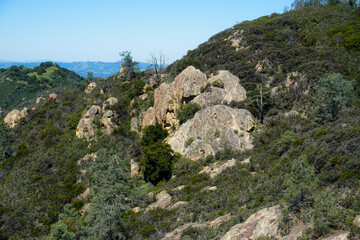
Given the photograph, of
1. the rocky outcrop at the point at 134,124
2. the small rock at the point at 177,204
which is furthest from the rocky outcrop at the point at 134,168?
the small rock at the point at 177,204

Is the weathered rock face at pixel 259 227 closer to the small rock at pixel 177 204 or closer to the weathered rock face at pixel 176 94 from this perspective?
the small rock at pixel 177 204

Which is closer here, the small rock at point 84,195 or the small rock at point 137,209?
the small rock at point 137,209

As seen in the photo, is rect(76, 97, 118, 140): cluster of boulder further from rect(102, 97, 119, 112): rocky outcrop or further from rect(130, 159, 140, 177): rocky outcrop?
rect(130, 159, 140, 177): rocky outcrop

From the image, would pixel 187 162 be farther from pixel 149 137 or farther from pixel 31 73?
pixel 31 73

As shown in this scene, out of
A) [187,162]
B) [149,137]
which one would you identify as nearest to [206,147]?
[187,162]

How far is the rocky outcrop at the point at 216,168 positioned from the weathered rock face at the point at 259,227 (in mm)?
11724

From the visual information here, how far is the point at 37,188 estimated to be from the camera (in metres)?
37.2

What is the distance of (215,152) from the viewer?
29359 millimetres

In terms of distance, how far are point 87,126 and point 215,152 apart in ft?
86.1

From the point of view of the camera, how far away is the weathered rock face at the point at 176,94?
3716 centimetres

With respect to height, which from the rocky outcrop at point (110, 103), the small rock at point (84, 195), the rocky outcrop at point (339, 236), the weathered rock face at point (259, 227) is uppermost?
the rocky outcrop at point (110, 103)

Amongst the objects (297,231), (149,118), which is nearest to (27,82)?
(149,118)

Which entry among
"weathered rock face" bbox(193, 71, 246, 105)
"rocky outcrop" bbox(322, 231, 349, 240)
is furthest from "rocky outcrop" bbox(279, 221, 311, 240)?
"weathered rock face" bbox(193, 71, 246, 105)

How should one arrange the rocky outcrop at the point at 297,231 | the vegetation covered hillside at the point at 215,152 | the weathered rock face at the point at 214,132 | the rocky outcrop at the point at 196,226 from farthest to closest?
the weathered rock face at the point at 214,132, the rocky outcrop at the point at 196,226, the vegetation covered hillside at the point at 215,152, the rocky outcrop at the point at 297,231
